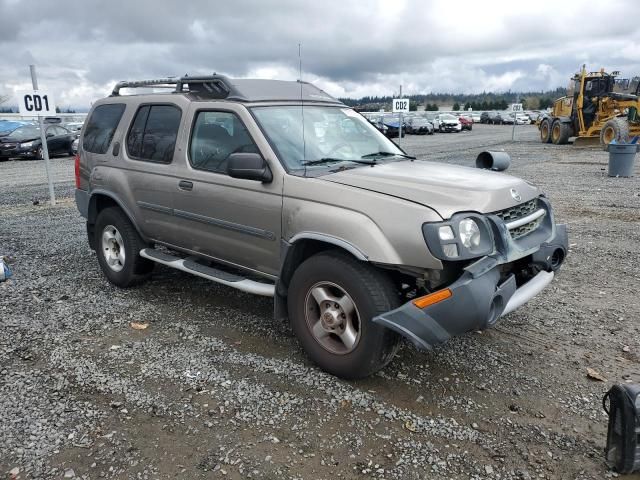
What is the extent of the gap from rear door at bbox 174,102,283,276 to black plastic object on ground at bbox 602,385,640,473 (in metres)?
2.36

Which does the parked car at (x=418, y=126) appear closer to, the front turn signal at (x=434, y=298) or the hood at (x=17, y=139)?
the hood at (x=17, y=139)

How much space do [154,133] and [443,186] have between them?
2922mm

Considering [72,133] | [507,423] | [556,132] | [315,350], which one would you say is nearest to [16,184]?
[72,133]

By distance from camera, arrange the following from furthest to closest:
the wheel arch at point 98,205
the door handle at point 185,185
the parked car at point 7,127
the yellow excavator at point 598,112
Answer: the parked car at point 7,127 → the yellow excavator at point 598,112 → the wheel arch at point 98,205 → the door handle at point 185,185

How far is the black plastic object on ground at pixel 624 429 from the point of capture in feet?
8.78

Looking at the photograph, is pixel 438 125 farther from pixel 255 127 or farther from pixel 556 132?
pixel 255 127

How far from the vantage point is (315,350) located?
3.76m

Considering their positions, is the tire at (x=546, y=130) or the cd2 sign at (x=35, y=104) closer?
the cd2 sign at (x=35, y=104)

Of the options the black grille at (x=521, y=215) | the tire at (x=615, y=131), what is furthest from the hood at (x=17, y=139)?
the tire at (x=615, y=131)

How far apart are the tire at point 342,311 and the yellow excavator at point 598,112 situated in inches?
805

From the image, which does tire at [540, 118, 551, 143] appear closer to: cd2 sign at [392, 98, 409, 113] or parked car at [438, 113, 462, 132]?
cd2 sign at [392, 98, 409, 113]

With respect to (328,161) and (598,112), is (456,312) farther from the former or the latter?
(598,112)

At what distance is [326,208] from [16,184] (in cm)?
1382

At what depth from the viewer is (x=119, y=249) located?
18.5 ft
